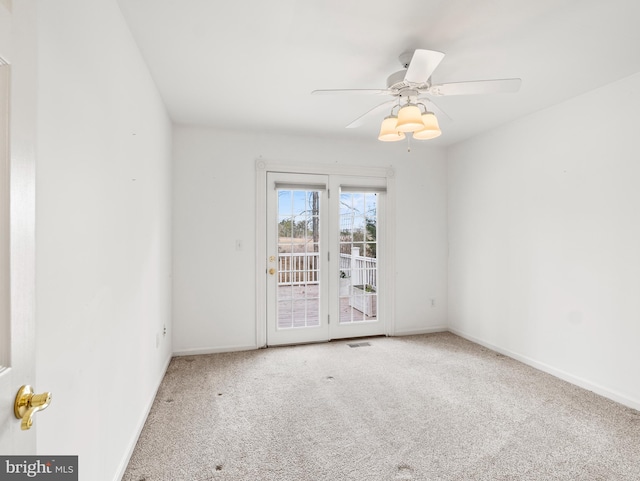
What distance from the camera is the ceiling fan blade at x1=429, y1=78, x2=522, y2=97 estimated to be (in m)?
2.02

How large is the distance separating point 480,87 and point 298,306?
2.95m

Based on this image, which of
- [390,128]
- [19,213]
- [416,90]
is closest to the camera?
[19,213]

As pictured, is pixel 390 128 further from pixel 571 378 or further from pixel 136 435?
pixel 571 378

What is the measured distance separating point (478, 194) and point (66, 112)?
4039mm

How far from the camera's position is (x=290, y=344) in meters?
4.07

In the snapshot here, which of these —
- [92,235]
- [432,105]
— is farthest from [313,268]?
[92,235]

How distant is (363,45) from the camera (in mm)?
2150

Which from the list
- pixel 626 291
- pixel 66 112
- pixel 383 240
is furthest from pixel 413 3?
pixel 383 240

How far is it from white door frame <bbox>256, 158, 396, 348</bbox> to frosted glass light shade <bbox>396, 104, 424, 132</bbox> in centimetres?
197

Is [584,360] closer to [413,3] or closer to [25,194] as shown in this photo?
[413,3]

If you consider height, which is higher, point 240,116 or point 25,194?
point 240,116

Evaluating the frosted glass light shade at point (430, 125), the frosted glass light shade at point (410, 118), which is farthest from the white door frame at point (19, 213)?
the frosted glass light shade at point (430, 125)

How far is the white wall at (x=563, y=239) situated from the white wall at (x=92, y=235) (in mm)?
3491

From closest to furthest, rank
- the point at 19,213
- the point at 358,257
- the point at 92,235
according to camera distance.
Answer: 1. the point at 19,213
2. the point at 92,235
3. the point at 358,257
